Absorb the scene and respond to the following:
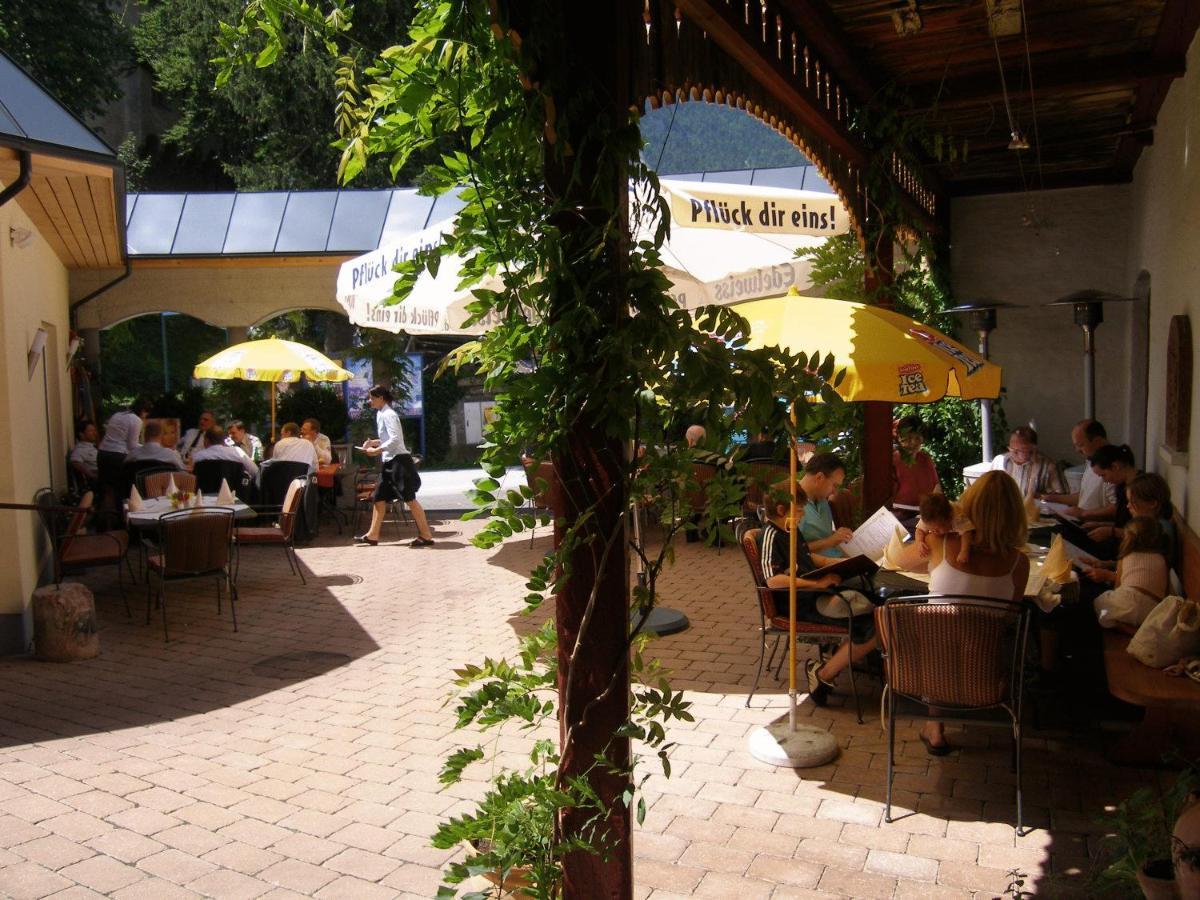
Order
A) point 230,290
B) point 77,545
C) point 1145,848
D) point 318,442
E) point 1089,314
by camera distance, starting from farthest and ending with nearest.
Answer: point 230,290, point 318,442, point 1089,314, point 77,545, point 1145,848

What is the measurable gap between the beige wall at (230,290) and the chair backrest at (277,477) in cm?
490

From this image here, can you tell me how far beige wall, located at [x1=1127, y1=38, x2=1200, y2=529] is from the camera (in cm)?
586

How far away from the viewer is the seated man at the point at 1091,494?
24.9ft

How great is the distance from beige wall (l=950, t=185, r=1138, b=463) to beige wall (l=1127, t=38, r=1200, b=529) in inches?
57.5

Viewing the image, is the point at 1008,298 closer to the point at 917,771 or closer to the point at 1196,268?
the point at 1196,268

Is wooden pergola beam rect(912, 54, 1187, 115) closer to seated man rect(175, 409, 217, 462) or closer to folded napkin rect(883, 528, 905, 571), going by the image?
folded napkin rect(883, 528, 905, 571)

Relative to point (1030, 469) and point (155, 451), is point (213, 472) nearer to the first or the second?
point (155, 451)

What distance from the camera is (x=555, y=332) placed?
7.20 ft

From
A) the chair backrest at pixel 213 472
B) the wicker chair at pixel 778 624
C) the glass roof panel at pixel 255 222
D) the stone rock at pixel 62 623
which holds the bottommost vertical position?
the stone rock at pixel 62 623

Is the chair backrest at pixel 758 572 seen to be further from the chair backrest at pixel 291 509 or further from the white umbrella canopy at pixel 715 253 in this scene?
the chair backrest at pixel 291 509

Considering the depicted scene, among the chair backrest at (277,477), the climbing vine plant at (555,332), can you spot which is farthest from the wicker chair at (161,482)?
the climbing vine plant at (555,332)

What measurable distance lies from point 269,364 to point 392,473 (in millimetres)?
2176

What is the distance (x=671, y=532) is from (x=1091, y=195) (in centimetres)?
1072

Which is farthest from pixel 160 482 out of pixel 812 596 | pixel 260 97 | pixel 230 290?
pixel 260 97
